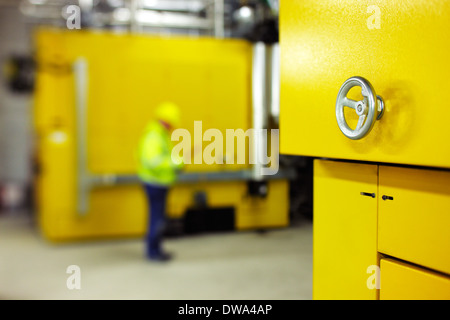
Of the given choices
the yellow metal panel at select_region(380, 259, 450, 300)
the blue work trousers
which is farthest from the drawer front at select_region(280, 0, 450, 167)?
the blue work trousers

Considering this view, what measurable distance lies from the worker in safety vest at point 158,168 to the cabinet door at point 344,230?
3042 millimetres

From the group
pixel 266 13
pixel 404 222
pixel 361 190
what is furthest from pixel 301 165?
pixel 266 13

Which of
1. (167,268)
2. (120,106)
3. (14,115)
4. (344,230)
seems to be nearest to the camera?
(344,230)

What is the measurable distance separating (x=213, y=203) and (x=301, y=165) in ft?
11.7

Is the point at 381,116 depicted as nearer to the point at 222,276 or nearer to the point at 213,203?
the point at 222,276

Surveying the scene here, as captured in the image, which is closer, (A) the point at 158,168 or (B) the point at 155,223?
(A) the point at 158,168

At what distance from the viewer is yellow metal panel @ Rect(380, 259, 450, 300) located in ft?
3.66

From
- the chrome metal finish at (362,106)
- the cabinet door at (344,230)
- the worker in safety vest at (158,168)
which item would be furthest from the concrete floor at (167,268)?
the chrome metal finish at (362,106)

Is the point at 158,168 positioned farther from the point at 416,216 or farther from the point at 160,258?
the point at 416,216

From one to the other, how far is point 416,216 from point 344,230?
0.31 metres

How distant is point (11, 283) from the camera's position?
385 centimetres

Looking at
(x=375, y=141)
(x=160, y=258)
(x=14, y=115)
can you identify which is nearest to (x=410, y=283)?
(x=375, y=141)

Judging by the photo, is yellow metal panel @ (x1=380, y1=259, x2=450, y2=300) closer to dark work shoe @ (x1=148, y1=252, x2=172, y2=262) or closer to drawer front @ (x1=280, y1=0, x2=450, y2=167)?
drawer front @ (x1=280, y1=0, x2=450, y2=167)

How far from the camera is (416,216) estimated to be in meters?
1.15
